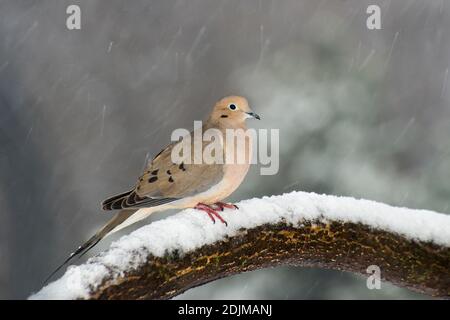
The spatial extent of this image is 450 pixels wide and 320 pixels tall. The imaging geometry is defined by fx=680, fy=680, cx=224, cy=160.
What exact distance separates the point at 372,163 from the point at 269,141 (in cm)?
81

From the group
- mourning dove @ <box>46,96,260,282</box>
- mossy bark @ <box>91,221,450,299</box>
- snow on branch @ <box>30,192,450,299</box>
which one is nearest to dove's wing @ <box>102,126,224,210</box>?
mourning dove @ <box>46,96,260,282</box>

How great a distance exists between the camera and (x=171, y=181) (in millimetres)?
2893

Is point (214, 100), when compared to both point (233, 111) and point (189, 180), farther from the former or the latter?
point (189, 180)

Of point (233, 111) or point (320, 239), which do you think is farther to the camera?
point (233, 111)

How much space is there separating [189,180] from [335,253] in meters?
0.70

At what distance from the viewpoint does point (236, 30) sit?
6.99m

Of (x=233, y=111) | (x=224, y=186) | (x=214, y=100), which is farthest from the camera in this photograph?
(x=214, y=100)

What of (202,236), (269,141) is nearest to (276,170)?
(269,141)

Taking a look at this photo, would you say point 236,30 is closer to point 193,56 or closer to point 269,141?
point 193,56

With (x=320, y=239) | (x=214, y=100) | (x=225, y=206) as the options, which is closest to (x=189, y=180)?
(x=225, y=206)

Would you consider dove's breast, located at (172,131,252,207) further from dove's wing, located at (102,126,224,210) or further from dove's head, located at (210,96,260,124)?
dove's head, located at (210,96,260,124)

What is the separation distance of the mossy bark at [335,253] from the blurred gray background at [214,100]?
7.27 ft

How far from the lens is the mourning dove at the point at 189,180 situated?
2781mm
